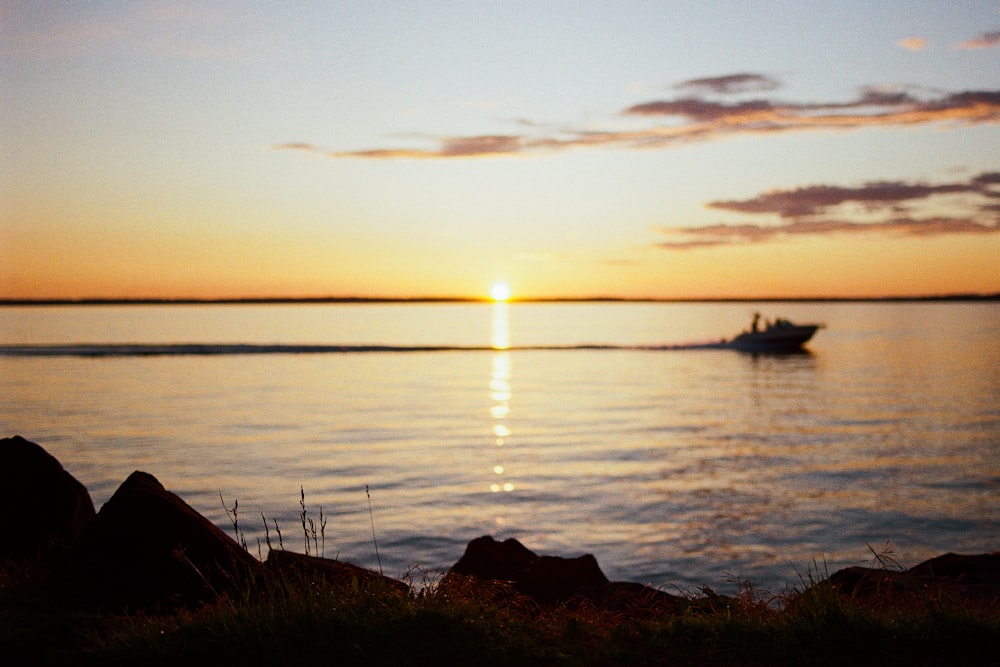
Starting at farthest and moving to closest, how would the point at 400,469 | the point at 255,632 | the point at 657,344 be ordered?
the point at 657,344
the point at 400,469
the point at 255,632

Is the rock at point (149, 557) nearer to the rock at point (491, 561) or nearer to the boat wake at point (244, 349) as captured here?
the rock at point (491, 561)

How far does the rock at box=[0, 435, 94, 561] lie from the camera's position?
9750mm

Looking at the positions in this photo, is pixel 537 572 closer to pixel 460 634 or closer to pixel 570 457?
pixel 460 634

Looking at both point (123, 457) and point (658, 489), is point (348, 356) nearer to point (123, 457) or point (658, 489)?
point (123, 457)

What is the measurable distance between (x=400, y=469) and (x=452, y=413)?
13.9 meters

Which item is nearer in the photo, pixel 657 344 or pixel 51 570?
pixel 51 570

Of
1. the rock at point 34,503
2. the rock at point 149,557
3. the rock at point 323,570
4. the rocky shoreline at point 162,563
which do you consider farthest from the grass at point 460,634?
the rock at point 34,503

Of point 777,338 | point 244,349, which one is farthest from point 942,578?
point 777,338

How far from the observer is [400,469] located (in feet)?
76.4

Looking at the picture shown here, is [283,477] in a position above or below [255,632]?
below

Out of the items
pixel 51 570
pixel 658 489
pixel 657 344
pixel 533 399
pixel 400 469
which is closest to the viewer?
pixel 51 570

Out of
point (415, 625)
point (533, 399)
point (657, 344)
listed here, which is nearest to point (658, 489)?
point (415, 625)

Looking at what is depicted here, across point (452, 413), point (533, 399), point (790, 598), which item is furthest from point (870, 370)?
point (790, 598)

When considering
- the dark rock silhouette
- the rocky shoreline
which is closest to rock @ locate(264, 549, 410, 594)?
the rocky shoreline
